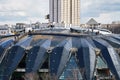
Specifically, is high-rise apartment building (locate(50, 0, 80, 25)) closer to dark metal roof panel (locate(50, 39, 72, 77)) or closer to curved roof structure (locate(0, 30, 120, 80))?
curved roof structure (locate(0, 30, 120, 80))

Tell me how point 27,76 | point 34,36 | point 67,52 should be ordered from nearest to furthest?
point 27,76, point 67,52, point 34,36

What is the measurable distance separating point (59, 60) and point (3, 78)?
8.35 m

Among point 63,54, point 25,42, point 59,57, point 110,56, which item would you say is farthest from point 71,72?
point 25,42

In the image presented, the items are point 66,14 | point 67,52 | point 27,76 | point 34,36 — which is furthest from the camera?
point 66,14

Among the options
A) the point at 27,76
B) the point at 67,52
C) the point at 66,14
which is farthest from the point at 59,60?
the point at 66,14

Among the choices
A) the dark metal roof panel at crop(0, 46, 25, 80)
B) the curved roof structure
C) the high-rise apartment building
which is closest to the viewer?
the curved roof structure

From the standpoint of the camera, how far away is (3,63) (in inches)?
2314

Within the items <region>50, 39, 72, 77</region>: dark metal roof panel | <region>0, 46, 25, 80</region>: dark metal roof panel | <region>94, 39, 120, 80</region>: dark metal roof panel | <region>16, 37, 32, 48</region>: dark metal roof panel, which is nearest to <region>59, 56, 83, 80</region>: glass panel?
<region>50, 39, 72, 77</region>: dark metal roof panel

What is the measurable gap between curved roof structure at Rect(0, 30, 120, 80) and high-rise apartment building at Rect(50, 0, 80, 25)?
4151 inches

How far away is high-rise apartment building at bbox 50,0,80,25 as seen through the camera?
167750 mm

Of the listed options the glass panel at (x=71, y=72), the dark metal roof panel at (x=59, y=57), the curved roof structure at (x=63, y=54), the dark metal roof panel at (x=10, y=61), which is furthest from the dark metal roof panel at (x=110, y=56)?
the dark metal roof panel at (x=10, y=61)

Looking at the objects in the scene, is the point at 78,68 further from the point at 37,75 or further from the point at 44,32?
the point at 44,32

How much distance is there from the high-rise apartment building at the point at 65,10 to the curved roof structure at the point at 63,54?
105 m

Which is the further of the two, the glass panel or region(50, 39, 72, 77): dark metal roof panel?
region(50, 39, 72, 77): dark metal roof panel
